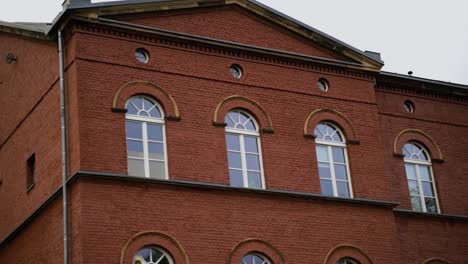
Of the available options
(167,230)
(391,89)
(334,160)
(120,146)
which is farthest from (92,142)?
(391,89)

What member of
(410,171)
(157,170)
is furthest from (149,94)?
(410,171)

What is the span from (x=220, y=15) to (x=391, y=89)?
20.5ft

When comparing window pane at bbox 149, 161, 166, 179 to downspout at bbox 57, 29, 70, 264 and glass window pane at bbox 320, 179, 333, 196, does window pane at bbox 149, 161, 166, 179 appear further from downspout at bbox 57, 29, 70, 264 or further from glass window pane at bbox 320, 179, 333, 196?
glass window pane at bbox 320, 179, 333, 196

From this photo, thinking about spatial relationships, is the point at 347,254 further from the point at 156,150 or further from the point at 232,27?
the point at 232,27

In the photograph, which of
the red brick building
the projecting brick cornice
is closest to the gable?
the red brick building

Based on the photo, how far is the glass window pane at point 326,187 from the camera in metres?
27.0

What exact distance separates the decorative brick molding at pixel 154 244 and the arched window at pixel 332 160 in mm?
5064

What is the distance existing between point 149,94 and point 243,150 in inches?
117

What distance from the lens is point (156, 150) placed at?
2500 cm

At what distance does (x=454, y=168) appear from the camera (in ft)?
99.9

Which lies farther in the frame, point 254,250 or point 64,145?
point 254,250

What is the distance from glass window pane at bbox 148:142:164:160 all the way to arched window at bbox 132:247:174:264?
251 centimetres

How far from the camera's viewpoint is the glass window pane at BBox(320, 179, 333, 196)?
88.5 ft

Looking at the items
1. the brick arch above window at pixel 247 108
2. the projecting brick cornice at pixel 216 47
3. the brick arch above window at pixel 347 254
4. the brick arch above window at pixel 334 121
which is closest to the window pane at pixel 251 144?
the brick arch above window at pixel 247 108
